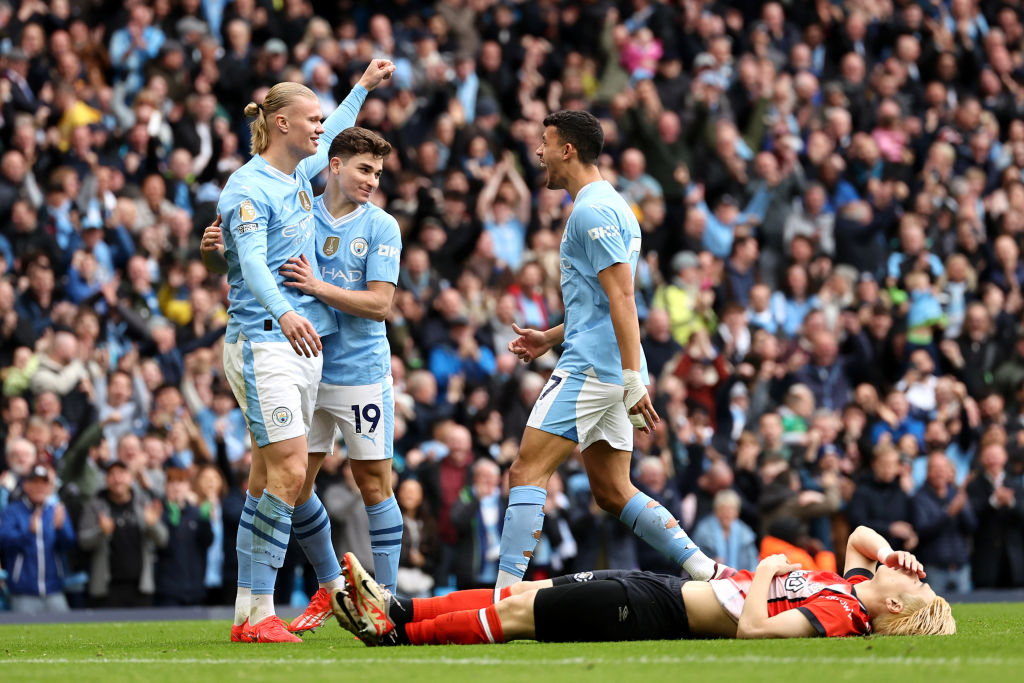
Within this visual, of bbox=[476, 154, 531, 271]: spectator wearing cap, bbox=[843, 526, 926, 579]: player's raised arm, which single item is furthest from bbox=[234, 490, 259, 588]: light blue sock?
bbox=[476, 154, 531, 271]: spectator wearing cap

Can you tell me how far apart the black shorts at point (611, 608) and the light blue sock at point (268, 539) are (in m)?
1.61

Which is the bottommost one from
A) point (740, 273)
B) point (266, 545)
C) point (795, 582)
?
point (795, 582)

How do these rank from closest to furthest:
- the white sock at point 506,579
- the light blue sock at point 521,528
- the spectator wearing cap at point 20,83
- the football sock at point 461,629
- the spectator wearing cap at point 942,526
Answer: the football sock at point 461,629 → the white sock at point 506,579 → the light blue sock at point 521,528 → the spectator wearing cap at point 942,526 → the spectator wearing cap at point 20,83

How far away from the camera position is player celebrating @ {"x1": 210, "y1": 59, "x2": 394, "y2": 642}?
25.6 ft

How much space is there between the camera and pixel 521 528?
7.76 m

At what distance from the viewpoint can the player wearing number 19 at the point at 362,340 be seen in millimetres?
8477

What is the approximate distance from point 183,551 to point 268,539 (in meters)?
5.31

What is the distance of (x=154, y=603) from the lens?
12867 millimetres

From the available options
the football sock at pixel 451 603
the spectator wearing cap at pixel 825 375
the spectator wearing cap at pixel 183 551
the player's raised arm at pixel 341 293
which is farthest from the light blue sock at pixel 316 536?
the spectator wearing cap at pixel 825 375

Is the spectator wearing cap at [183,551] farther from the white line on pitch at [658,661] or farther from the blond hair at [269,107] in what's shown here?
the white line on pitch at [658,661]

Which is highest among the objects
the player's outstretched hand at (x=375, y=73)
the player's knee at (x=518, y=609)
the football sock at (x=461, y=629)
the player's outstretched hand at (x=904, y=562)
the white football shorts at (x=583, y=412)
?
the player's outstretched hand at (x=375, y=73)

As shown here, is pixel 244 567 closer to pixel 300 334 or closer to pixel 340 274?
pixel 300 334

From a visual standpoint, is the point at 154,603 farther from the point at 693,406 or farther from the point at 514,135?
the point at 514,135

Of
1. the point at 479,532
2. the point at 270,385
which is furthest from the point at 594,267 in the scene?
the point at 479,532
